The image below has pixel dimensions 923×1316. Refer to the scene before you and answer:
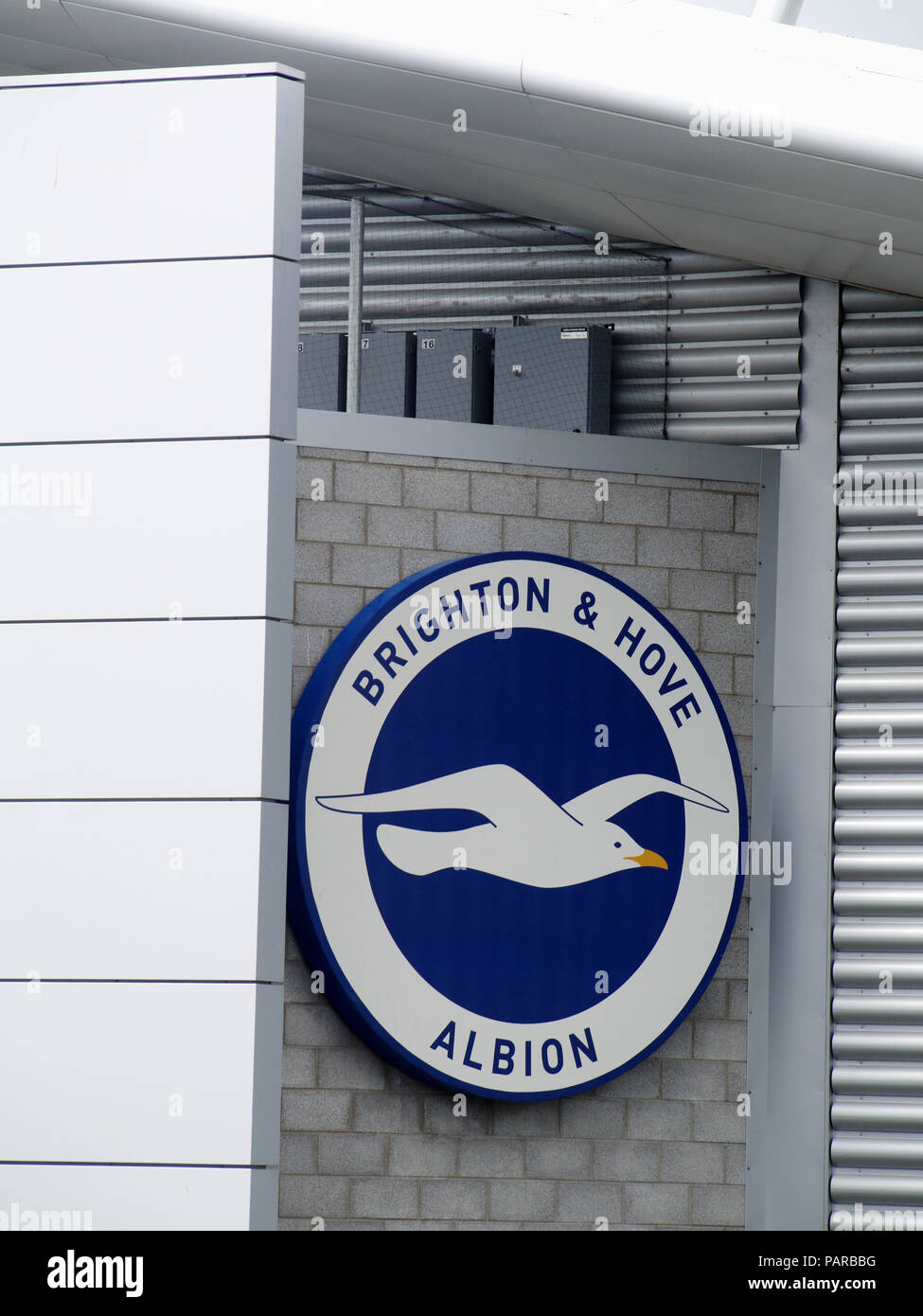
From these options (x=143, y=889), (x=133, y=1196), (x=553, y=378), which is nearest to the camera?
(x=133, y=1196)

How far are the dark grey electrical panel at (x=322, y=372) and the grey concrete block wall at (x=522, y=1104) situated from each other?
0.29 m

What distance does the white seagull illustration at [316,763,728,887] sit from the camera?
677 cm

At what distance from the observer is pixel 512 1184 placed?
271 inches

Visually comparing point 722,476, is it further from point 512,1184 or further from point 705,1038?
point 512,1184

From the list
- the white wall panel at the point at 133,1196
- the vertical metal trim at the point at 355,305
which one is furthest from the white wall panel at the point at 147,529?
the white wall panel at the point at 133,1196

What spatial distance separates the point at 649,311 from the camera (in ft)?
26.1

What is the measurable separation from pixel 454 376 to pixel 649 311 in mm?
1082

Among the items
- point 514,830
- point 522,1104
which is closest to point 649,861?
point 514,830

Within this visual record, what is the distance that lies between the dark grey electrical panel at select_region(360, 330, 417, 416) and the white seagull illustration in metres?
1.55

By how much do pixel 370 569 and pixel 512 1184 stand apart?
2.50 metres

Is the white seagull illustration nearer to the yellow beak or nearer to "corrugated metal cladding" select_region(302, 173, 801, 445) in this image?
the yellow beak

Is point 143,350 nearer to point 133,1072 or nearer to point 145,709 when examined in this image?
point 145,709

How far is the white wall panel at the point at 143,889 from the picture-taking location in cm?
547
